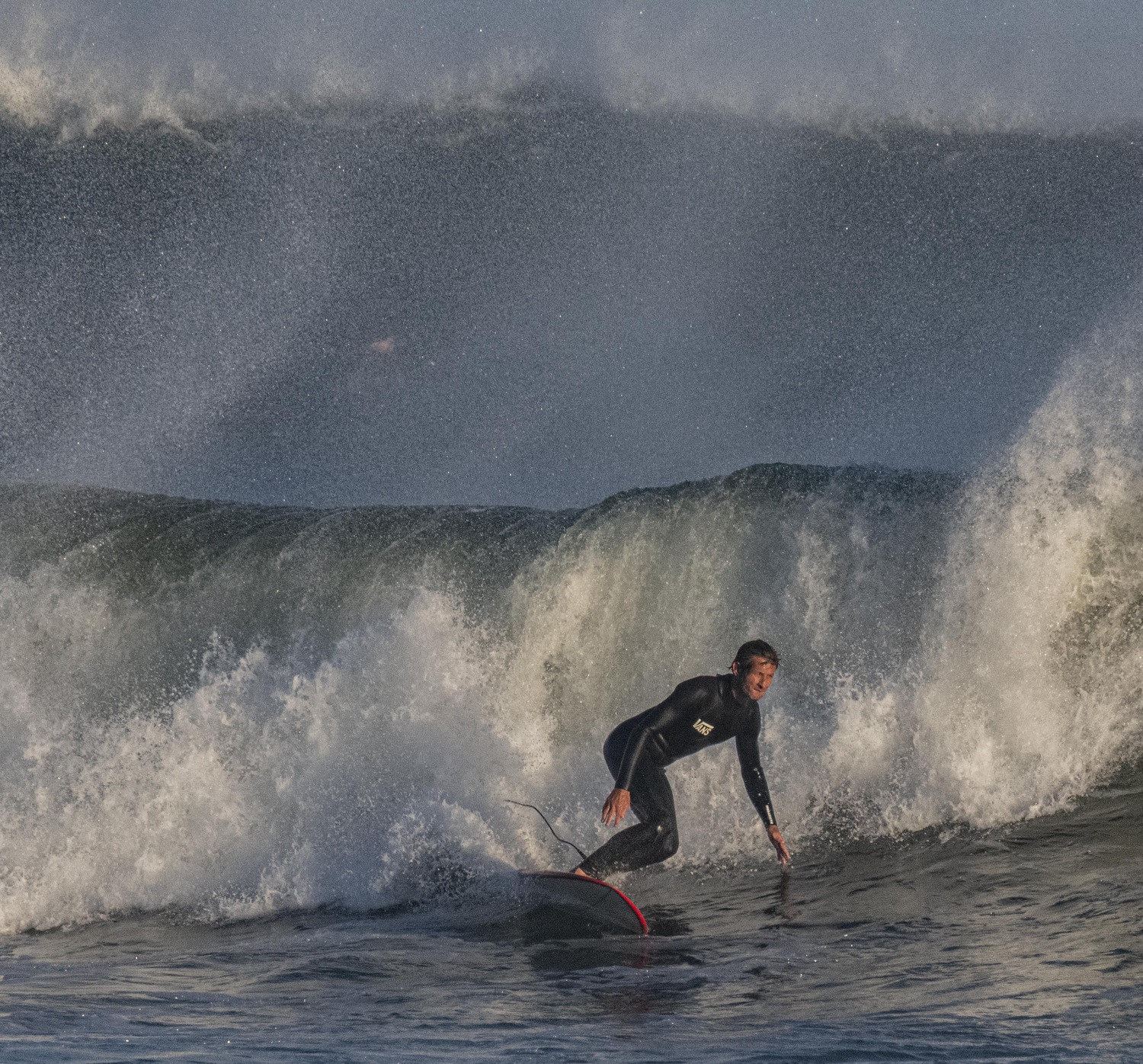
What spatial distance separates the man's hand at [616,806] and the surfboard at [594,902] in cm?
33

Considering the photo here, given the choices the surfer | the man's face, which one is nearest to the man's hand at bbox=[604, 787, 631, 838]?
the surfer

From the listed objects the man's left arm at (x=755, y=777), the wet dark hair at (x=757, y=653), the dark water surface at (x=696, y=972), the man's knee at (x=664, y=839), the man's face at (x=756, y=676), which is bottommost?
the dark water surface at (x=696, y=972)

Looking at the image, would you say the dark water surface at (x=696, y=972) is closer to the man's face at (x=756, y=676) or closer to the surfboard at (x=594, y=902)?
the surfboard at (x=594, y=902)

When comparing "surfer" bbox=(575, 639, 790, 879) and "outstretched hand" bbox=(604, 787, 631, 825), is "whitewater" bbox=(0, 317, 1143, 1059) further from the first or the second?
"outstretched hand" bbox=(604, 787, 631, 825)

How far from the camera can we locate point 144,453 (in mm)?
23797

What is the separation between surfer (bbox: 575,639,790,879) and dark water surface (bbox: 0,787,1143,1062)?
1.26 feet

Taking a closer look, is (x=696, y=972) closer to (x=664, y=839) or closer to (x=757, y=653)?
(x=664, y=839)

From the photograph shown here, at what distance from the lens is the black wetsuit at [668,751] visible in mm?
6645

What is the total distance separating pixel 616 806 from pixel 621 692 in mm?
4075

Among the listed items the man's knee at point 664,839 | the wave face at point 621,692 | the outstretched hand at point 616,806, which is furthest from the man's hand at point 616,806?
the wave face at point 621,692

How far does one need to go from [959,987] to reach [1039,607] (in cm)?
440

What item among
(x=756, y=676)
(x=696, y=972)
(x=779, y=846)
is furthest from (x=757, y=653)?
(x=696, y=972)

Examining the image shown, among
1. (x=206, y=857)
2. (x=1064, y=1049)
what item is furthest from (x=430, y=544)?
(x=1064, y=1049)

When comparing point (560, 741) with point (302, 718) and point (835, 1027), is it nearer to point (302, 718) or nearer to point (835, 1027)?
point (302, 718)
